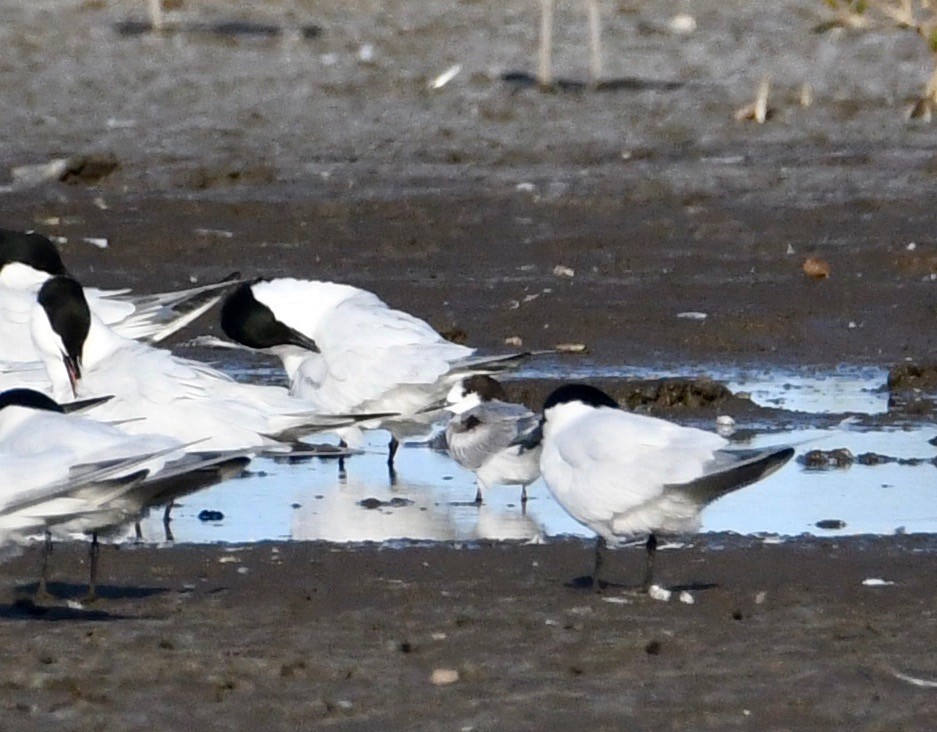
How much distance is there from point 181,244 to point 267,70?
6.00 meters

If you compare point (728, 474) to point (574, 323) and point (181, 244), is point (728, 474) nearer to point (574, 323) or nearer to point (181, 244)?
point (574, 323)

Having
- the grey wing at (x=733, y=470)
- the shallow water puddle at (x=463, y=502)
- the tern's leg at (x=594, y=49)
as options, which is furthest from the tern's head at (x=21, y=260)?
the tern's leg at (x=594, y=49)

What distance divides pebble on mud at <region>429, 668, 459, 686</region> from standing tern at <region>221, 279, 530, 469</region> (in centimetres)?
365

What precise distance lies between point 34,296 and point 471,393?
2.02m

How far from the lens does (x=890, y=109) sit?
62.2 ft

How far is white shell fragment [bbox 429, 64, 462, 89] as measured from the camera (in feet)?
63.9

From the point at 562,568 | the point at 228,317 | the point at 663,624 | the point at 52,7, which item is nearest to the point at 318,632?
the point at 663,624

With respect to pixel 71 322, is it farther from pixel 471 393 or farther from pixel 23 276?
pixel 23 276

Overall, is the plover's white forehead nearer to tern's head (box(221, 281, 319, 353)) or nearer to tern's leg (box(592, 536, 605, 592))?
tern's head (box(221, 281, 319, 353))

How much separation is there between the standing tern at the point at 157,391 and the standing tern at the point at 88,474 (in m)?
1.29

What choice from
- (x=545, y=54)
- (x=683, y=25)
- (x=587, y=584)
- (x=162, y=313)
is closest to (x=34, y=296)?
(x=162, y=313)

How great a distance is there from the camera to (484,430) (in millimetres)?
8562

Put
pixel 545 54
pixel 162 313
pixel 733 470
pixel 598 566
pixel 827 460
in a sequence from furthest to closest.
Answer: pixel 545 54 < pixel 162 313 < pixel 827 460 < pixel 598 566 < pixel 733 470

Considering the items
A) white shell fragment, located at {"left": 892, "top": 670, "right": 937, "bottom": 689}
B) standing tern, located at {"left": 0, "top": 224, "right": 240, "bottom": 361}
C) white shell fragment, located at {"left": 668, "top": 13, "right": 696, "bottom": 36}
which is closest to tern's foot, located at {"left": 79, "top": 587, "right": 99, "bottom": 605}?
white shell fragment, located at {"left": 892, "top": 670, "right": 937, "bottom": 689}
